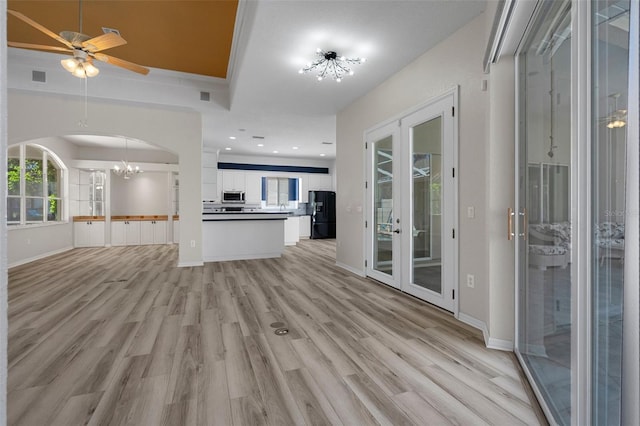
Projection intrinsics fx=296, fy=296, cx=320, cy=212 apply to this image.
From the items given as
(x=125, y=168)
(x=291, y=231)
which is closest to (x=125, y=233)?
(x=125, y=168)

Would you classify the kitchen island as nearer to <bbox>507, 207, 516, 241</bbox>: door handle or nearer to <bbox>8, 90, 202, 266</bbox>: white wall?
<bbox>8, 90, 202, 266</bbox>: white wall

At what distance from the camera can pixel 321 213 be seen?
10.7 metres

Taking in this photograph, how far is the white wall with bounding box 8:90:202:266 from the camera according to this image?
194 inches

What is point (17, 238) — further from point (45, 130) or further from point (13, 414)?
point (13, 414)

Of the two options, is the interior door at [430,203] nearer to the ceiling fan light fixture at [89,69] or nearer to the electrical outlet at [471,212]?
the electrical outlet at [471,212]

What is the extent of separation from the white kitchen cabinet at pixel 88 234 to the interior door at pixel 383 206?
805 centimetres

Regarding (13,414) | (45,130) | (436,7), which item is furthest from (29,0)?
(436,7)

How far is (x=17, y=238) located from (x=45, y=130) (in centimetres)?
237

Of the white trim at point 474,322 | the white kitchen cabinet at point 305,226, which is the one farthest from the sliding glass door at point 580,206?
the white kitchen cabinet at point 305,226

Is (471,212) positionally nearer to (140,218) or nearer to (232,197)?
(232,197)

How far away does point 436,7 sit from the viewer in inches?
106

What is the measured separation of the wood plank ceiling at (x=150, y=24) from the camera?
3340 millimetres

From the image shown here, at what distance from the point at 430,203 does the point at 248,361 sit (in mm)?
2589

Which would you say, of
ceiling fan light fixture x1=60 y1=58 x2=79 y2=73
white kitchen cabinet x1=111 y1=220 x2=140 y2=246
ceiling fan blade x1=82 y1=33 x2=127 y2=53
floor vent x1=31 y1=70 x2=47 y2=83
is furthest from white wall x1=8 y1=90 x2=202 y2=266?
white kitchen cabinet x1=111 y1=220 x2=140 y2=246
